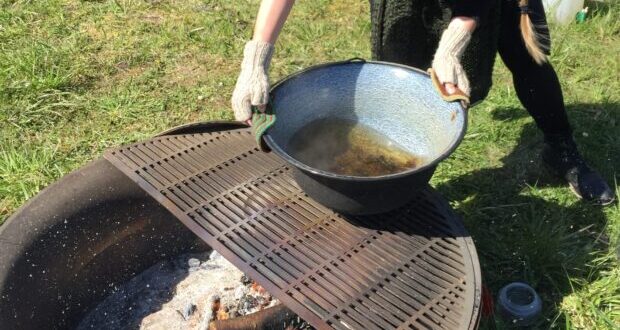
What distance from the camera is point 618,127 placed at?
325 centimetres

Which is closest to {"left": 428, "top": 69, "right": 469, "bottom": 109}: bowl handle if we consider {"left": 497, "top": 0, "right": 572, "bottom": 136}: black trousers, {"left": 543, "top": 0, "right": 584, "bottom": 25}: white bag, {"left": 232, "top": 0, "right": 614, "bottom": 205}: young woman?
{"left": 232, "top": 0, "right": 614, "bottom": 205}: young woman

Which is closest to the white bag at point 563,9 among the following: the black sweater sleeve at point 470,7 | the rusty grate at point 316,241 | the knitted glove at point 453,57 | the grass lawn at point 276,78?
the grass lawn at point 276,78

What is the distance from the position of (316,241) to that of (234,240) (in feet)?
0.77

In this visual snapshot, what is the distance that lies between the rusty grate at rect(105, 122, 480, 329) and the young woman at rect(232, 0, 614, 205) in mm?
338

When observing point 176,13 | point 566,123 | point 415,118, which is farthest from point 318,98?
point 176,13

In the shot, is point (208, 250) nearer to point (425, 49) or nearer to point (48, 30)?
point (425, 49)

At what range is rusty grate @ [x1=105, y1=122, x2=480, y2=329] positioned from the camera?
60.9 inches

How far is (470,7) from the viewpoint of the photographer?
1.96 m

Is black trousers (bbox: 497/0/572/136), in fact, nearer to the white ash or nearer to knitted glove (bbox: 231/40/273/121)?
Result: knitted glove (bbox: 231/40/273/121)

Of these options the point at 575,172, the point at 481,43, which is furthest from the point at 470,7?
the point at 575,172

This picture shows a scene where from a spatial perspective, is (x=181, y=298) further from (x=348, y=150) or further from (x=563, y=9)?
(x=563, y=9)

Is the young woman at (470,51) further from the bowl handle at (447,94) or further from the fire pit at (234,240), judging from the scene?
the fire pit at (234,240)

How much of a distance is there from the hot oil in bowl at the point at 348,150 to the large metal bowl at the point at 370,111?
2cm

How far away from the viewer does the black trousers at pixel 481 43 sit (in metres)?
2.14
